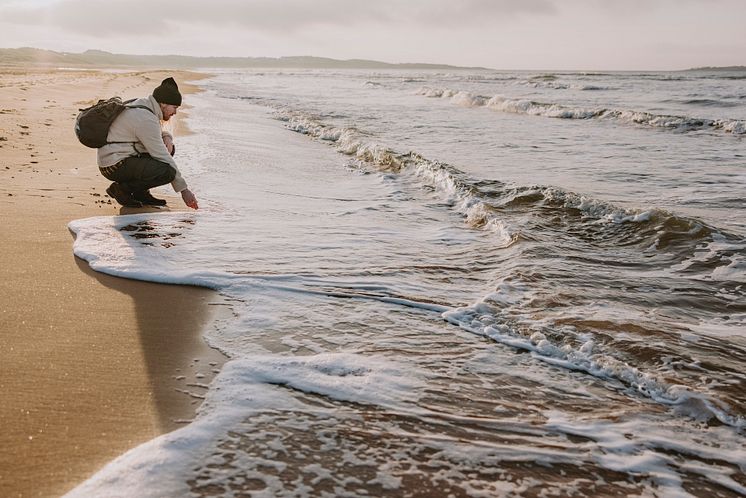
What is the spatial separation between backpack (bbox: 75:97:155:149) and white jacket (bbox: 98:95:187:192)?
0.06m

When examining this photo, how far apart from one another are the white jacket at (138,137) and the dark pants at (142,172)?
6 cm

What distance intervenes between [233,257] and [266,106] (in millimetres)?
19639

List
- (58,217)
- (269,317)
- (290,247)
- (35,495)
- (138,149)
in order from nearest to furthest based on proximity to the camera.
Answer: (35,495) < (269,317) < (290,247) < (58,217) < (138,149)

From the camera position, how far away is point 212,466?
7.18 ft

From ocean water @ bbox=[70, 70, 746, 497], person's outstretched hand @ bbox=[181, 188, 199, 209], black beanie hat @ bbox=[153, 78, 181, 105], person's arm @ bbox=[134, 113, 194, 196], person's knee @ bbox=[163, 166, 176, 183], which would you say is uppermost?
black beanie hat @ bbox=[153, 78, 181, 105]

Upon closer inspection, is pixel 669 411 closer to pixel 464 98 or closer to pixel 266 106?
pixel 266 106

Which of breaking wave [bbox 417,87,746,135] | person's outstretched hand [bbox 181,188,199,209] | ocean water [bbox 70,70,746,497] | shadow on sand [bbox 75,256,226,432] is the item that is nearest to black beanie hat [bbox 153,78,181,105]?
person's outstretched hand [bbox 181,188,199,209]

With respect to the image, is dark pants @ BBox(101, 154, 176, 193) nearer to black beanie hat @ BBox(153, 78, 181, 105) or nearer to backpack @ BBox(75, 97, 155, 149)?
backpack @ BBox(75, 97, 155, 149)

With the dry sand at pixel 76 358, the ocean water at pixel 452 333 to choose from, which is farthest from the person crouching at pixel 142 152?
the dry sand at pixel 76 358

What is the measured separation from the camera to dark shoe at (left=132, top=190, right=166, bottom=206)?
6.17 metres

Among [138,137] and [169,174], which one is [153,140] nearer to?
[138,137]

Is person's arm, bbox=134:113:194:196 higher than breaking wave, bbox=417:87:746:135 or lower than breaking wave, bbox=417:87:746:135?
lower

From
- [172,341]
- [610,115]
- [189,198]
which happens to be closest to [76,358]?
[172,341]

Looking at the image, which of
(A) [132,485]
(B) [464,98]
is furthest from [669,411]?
(B) [464,98]
